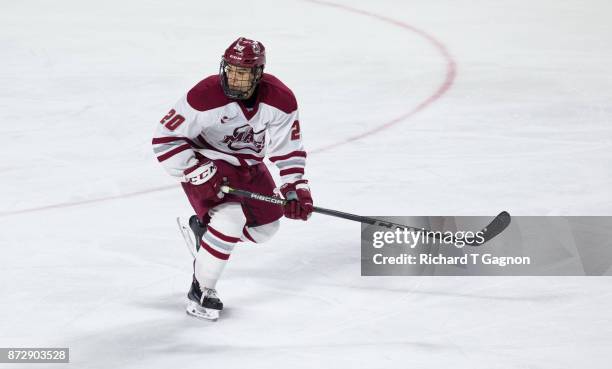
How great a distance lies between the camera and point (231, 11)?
884cm

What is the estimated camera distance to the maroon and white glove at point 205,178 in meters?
3.72

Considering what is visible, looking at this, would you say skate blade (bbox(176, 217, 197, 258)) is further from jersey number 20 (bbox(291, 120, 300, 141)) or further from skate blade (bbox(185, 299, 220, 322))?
jersey number 20 (bbox(291, 120, 300, 141))

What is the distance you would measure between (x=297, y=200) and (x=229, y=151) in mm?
306

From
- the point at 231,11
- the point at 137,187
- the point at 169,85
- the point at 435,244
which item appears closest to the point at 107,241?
the point at 137,187

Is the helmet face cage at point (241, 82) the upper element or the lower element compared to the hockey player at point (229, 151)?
upper

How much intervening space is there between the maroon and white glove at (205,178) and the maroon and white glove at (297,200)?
25 centimetres

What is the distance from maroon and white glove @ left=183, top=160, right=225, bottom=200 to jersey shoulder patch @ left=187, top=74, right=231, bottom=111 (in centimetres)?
20

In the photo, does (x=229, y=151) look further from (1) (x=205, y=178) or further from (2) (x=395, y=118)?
(2) (x=395, y=118)

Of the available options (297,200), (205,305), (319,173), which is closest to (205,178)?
(297,200)

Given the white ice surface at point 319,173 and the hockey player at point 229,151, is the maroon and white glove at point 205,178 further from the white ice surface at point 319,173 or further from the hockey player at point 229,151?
the white ice surface at point 319,173

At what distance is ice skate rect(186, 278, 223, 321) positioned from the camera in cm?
383

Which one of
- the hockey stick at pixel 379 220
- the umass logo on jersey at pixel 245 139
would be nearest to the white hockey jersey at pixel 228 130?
the umass logo on jersey at pixel 245 139

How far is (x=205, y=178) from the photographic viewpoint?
3.72 metres

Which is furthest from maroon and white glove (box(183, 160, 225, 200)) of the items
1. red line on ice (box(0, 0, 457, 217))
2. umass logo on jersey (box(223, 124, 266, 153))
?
red line on ice (box(0, 0, 457, 217))
